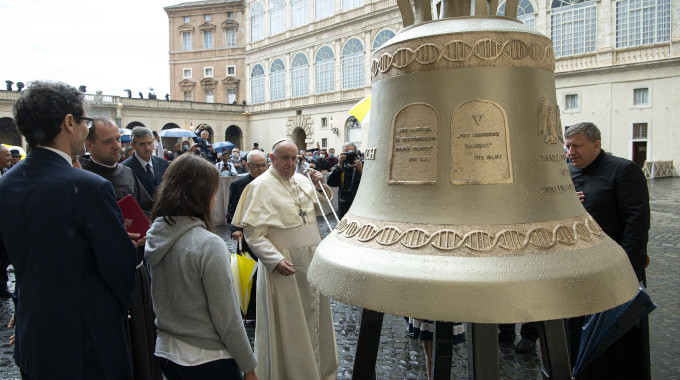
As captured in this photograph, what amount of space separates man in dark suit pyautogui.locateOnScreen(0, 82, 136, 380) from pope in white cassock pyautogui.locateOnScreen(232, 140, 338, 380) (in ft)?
4.40

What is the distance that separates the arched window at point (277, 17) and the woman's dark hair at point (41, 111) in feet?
119

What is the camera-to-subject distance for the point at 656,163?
67.5 feet

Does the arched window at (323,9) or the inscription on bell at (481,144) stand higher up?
the arched window at (323,9)

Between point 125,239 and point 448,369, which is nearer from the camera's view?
point 448,369

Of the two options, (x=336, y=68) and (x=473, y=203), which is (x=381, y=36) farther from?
(x=473, y=203)

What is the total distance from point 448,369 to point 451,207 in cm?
54

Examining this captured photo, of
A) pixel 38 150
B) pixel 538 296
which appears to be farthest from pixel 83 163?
pixel 538 296

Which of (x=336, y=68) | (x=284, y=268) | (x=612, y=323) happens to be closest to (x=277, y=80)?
(x=336, y=68)

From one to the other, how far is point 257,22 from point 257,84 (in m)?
5.03

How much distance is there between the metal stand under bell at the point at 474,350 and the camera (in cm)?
137

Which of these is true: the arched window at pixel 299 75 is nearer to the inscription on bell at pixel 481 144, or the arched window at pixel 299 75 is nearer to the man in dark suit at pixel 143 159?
the man in dark suit at pixel 143 159

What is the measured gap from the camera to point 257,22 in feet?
127

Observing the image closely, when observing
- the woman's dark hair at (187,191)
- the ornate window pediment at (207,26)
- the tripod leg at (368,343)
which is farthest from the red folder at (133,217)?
the ornate window pediment at (207,26)

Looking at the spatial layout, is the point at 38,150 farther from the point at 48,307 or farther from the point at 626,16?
the point at 626,16
